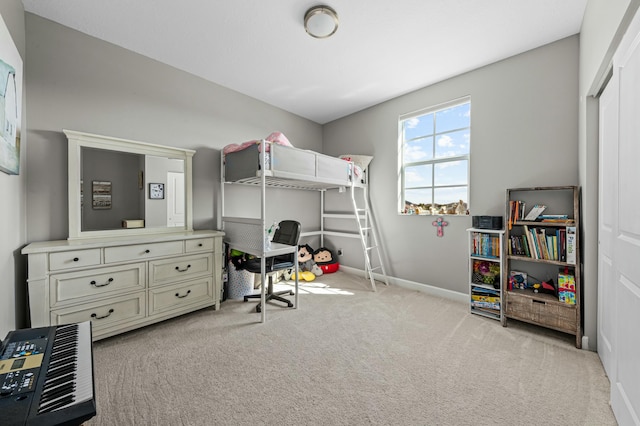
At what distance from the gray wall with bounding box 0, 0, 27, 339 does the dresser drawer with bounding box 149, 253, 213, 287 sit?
77 centimetres

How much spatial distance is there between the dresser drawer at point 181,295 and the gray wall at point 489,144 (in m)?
2.34

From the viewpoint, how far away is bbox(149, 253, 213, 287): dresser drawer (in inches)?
87.8

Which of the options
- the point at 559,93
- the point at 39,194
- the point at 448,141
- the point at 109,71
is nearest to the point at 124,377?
the point at 39,194

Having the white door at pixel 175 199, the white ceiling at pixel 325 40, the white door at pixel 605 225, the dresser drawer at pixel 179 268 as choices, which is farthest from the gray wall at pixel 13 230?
the white door at pixel 605 225

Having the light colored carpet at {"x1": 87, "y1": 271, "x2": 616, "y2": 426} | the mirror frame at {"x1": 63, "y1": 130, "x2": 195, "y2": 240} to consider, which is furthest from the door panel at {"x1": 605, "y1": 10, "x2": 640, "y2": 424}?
the mirror frame at {"x1": 63, "y1": 130, "x2": 195, "y2": 240}

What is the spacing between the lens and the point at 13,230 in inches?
66.7

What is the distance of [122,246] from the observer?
6.75 feet

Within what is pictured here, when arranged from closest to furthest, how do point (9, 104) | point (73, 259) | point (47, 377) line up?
point (47, 377), point (9, 104), point (73, 259)

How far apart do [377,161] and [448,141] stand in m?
0.96

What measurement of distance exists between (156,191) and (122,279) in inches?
37.2

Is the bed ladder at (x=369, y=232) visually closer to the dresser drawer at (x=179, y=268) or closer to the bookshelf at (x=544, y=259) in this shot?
the bookshelf at (x=544, y=259)

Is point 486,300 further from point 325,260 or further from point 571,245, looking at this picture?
point 325,260

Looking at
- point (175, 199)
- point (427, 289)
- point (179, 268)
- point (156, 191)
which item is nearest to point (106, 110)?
point (156, 191)

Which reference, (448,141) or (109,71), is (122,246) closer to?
(109,71)
